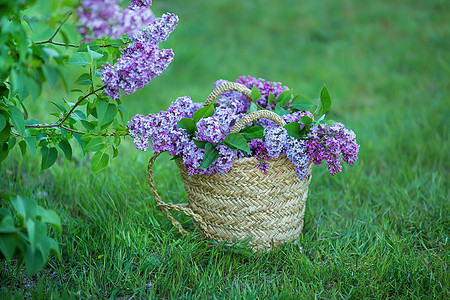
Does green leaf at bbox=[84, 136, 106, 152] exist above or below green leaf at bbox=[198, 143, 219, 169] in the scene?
above

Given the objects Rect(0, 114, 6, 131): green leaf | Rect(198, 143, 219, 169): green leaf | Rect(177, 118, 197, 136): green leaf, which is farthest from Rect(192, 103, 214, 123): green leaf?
Rect(0, 114, 6, 131): green leaf

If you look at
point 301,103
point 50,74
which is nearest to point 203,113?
point 301,103

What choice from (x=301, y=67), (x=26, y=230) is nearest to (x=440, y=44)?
(x=301, y=67)

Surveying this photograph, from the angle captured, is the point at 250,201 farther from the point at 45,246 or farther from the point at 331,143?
the point at 45,246

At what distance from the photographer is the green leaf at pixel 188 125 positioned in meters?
1.70

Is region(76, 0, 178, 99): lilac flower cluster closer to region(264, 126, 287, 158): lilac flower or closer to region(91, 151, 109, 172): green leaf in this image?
region(91, 151, 109, 172): green leaf

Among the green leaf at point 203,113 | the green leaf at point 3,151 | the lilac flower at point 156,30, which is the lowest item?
the green leaf at point 3,151

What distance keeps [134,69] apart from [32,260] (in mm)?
725

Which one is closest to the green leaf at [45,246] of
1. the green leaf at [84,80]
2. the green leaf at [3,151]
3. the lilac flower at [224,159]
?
the green leaf at [3,151]

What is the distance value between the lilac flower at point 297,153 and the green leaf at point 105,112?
717 millimetres

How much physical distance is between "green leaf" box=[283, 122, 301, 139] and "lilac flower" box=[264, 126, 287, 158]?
32mm

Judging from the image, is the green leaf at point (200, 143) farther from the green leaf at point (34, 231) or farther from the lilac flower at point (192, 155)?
the green leaf at point (34, 231)

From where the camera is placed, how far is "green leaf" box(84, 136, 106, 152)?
5.18 feet

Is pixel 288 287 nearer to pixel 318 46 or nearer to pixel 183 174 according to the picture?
pixel 183 174
